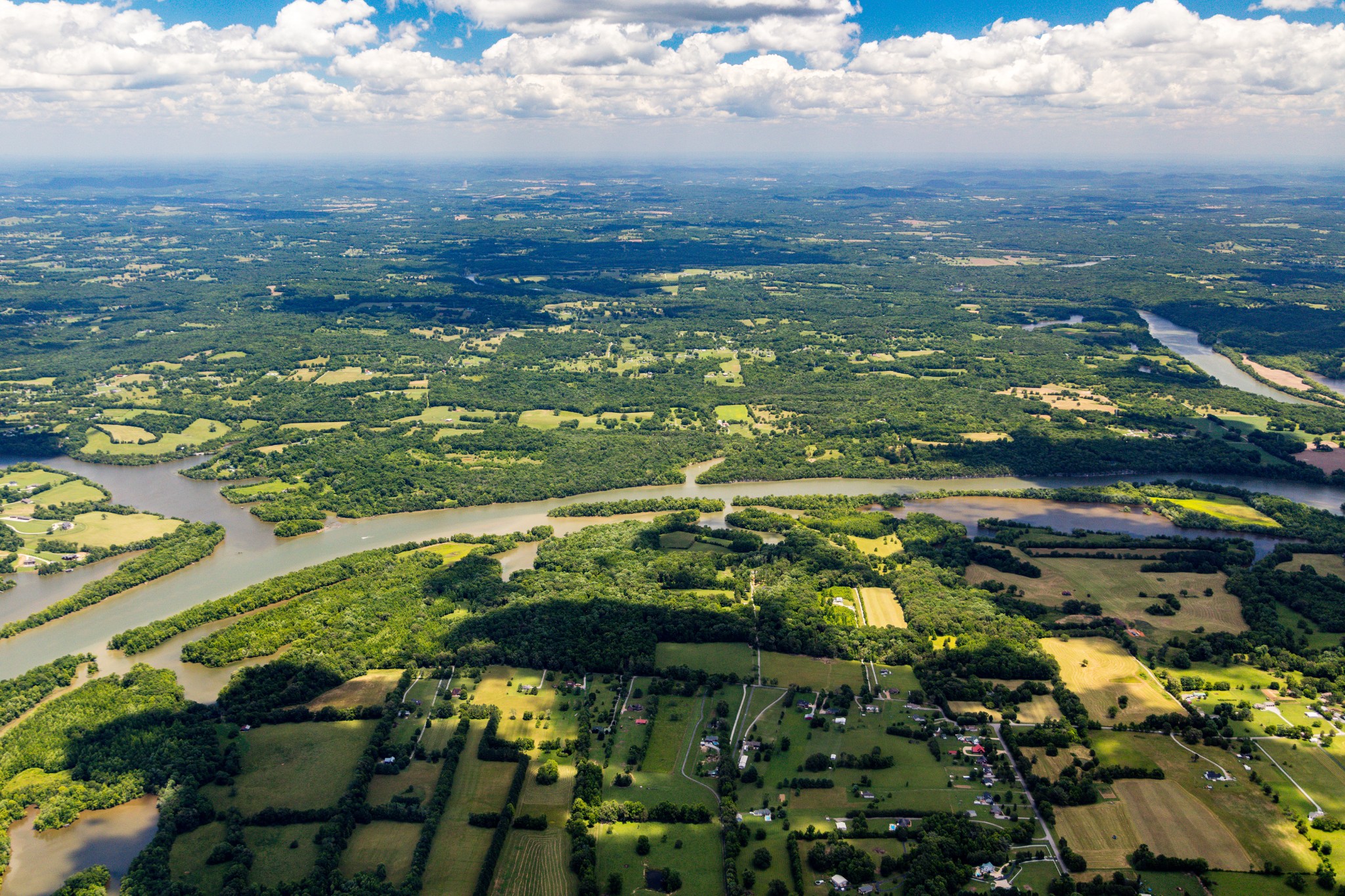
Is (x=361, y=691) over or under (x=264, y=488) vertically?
under

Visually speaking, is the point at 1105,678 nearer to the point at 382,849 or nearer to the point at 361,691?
the point at 382,849

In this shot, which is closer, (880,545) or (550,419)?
(880,545)

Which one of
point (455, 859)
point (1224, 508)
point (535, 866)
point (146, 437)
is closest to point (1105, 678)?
point (535, 866)

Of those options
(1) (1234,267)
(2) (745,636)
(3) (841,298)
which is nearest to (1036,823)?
(2) (745,636)

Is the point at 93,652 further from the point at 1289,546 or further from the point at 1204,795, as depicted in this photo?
the point at 1289,546

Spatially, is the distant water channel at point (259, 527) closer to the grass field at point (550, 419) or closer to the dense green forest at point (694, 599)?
the dense green forest at point (694, 599)

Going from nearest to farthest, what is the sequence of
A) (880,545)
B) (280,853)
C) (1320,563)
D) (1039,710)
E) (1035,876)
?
(1035,876) → (280,853) → (1039,710) → (1320,563) → (880,545)

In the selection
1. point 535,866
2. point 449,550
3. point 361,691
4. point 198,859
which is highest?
point 449,550
